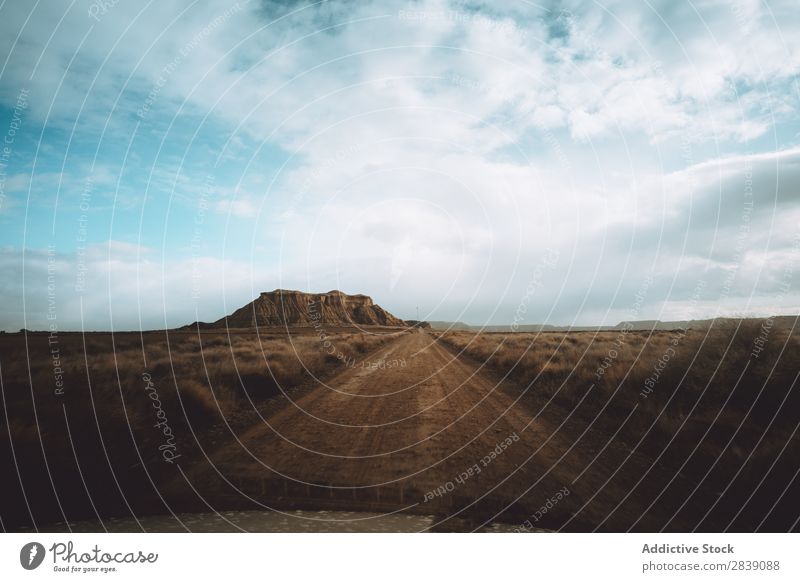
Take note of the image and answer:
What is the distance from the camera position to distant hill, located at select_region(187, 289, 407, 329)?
491 feet

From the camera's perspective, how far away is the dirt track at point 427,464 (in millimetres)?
4953

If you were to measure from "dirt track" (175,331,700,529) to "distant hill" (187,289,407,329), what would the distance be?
133263 mm

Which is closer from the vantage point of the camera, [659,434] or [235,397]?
[659,434]

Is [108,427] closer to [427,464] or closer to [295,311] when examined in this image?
[427,464]

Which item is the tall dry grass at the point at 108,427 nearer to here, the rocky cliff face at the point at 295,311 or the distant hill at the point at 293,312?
the distant hill at the point at 293,312

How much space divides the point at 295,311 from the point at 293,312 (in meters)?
1.58

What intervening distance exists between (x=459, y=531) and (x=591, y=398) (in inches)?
312

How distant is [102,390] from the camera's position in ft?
31.3

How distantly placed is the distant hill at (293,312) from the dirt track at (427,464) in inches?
5247

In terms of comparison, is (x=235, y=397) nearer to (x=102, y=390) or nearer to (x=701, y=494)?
(x=102, y=390)

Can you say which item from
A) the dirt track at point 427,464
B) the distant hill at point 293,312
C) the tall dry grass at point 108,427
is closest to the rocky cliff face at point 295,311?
the distant hill at point 293,312

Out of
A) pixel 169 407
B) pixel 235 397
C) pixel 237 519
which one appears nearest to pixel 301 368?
pixel 235 397

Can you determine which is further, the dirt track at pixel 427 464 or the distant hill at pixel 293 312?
the distant hill at pixel 293 312
